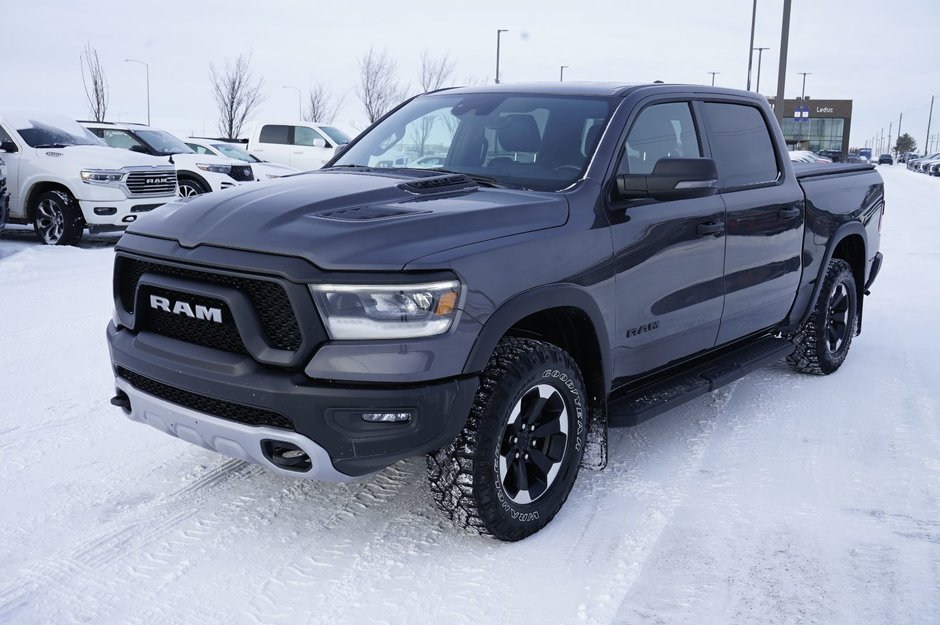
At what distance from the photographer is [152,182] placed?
40.7 feet

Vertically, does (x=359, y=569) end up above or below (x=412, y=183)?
below

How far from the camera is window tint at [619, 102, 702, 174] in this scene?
4164 mm

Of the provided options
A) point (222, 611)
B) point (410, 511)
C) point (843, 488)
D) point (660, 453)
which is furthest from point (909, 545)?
point (222, 611)

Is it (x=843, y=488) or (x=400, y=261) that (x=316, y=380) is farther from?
(x=843, y=488)

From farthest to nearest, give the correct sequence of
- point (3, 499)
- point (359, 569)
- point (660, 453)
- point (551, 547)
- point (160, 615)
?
point (660, 453), point (3, 499), point (551, 547), point (359, 569), point (160, 615)

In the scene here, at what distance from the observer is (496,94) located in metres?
4.61

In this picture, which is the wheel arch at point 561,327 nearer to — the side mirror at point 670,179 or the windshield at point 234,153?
the side mirror at point 670,179

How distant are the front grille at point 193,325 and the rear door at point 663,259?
162 centimetres

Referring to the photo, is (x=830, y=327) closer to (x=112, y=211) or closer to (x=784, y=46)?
(x=112, y=211)

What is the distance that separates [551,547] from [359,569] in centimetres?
76

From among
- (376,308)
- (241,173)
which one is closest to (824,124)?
(241,173)

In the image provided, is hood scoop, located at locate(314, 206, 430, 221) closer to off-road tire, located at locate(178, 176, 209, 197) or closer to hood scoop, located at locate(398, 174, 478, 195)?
hood scoop, located at locate(398, 174, 478, 195)

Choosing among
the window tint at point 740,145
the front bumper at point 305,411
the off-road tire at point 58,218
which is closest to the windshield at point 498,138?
the window tint at point 740,145

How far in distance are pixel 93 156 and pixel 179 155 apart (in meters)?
3.21
